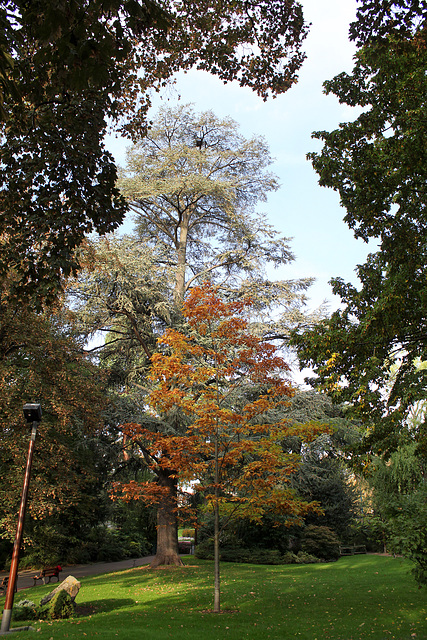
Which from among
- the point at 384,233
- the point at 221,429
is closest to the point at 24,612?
the point at 221,429

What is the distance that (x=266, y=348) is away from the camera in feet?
37.6

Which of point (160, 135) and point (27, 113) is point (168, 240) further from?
point (27, 113)

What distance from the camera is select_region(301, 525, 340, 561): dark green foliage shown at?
21.1 m

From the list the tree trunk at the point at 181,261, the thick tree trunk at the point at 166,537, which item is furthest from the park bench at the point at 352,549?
the tree trunk at the point at 181,261

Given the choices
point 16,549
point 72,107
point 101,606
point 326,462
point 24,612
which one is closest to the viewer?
point 72,107

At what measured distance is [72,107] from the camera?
5.73 m

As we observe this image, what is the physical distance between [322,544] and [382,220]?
1682 cm

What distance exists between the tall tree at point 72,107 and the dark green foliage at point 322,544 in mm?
19429

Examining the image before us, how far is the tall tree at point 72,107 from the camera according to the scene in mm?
4227

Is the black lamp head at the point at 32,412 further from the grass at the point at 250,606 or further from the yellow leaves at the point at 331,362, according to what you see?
the yellow leaves at the point at 331,362

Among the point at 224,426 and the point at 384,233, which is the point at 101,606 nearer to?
the point at 224,426

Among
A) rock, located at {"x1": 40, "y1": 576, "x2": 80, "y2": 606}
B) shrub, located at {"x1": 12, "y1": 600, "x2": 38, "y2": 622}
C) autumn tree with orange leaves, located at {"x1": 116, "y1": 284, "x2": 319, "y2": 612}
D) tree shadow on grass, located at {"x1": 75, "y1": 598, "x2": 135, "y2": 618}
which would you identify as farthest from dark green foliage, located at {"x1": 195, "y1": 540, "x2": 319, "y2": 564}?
shrub, located at {"x1": 12, "y1": 600, "x2": 38, "y2": 622}

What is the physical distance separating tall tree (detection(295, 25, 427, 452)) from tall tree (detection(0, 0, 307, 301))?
210 centimetres

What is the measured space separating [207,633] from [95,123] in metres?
7.76
